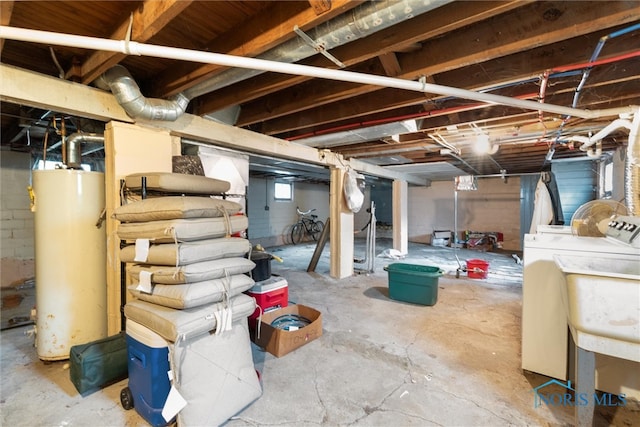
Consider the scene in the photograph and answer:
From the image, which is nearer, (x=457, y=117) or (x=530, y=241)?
(x=530, y=241)

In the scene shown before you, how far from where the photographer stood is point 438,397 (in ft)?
5.58

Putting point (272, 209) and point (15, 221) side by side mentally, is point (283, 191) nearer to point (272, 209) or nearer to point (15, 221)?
point (272, 209)

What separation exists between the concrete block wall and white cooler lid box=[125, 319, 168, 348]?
3927mm

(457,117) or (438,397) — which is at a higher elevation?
(457,117)

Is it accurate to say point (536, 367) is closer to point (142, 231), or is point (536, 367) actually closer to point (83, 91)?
point (142, 231)

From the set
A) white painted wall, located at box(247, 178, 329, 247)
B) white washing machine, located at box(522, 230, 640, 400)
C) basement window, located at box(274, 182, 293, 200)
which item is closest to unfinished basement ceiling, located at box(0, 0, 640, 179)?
white washing machine, located at box(522, 230, 640, 400)

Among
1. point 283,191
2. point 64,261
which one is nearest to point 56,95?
point 64,261

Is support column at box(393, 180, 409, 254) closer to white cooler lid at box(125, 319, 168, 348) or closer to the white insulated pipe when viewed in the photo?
the white insulated pipe

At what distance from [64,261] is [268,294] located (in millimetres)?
1532

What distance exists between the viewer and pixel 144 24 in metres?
1.33

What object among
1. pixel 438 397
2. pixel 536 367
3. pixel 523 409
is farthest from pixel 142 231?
pixel 536 367

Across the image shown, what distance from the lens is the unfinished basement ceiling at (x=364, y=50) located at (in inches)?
50.4

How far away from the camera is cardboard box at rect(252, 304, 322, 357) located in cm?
217

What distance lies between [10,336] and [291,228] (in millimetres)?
6422
